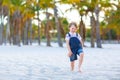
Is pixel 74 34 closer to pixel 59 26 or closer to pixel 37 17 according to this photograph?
pixel 59 26

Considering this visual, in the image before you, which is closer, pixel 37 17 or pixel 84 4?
pixel 84 4

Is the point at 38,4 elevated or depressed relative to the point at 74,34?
elevated

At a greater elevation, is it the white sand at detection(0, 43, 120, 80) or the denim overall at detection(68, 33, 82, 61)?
the denim overall at detection(68, 33, 82, 61)

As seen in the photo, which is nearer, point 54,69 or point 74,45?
point 74,45

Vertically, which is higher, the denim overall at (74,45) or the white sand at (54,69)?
the denim overall at (74,45)

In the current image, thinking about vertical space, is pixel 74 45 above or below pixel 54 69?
above

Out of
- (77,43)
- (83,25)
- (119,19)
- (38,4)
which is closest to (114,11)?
(119,19)

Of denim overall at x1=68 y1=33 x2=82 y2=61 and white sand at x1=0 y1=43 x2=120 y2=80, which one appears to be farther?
denim overall at x1=68 y1=33 x2=82 y2=61

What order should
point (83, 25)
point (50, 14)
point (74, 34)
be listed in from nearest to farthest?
point (74, 34) → point (83, 25) → point (50, 14)

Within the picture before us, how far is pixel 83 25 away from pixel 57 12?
3121 millimetres

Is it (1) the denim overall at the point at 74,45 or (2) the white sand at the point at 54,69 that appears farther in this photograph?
(1) the denim overall at the point at 74,45

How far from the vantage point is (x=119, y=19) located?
5038 centimetres

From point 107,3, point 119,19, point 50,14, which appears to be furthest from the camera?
point 119,19

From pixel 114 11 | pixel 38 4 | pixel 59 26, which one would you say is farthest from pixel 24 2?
pixel 114 11
